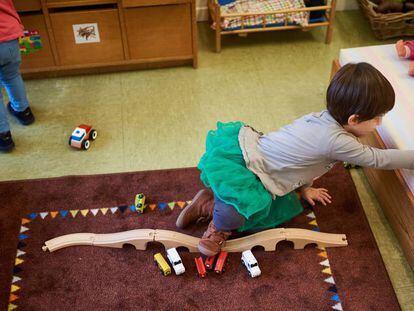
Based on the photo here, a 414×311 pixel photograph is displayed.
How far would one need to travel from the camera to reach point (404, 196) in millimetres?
1523

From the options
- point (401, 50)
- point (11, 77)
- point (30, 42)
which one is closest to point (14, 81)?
point (11, 77)

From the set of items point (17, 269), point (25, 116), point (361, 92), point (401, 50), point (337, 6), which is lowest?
point (17, 269)

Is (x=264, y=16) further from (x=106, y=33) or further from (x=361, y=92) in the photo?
(x=361, y=92)

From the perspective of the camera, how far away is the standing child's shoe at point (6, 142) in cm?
196

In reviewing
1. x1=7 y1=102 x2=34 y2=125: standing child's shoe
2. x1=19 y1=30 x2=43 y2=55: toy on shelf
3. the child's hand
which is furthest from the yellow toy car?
x1=19 y1=30 x2=43 y2=55: toy on shelf

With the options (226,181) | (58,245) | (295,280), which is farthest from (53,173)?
(295,280)

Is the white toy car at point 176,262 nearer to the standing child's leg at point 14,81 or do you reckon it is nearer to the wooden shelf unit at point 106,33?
the standing child's leg at point 14,81

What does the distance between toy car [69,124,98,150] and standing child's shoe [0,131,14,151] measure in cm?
25

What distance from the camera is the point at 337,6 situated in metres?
2.85

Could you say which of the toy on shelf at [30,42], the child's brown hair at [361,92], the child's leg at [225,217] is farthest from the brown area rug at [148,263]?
the toy on shelf at [30,42]

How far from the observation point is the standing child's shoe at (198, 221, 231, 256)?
5.02 ft

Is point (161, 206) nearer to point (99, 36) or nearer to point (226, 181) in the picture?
point (226, 181)

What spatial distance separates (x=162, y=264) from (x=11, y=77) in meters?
1.03

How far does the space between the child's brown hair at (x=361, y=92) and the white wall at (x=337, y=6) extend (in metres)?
1.54
